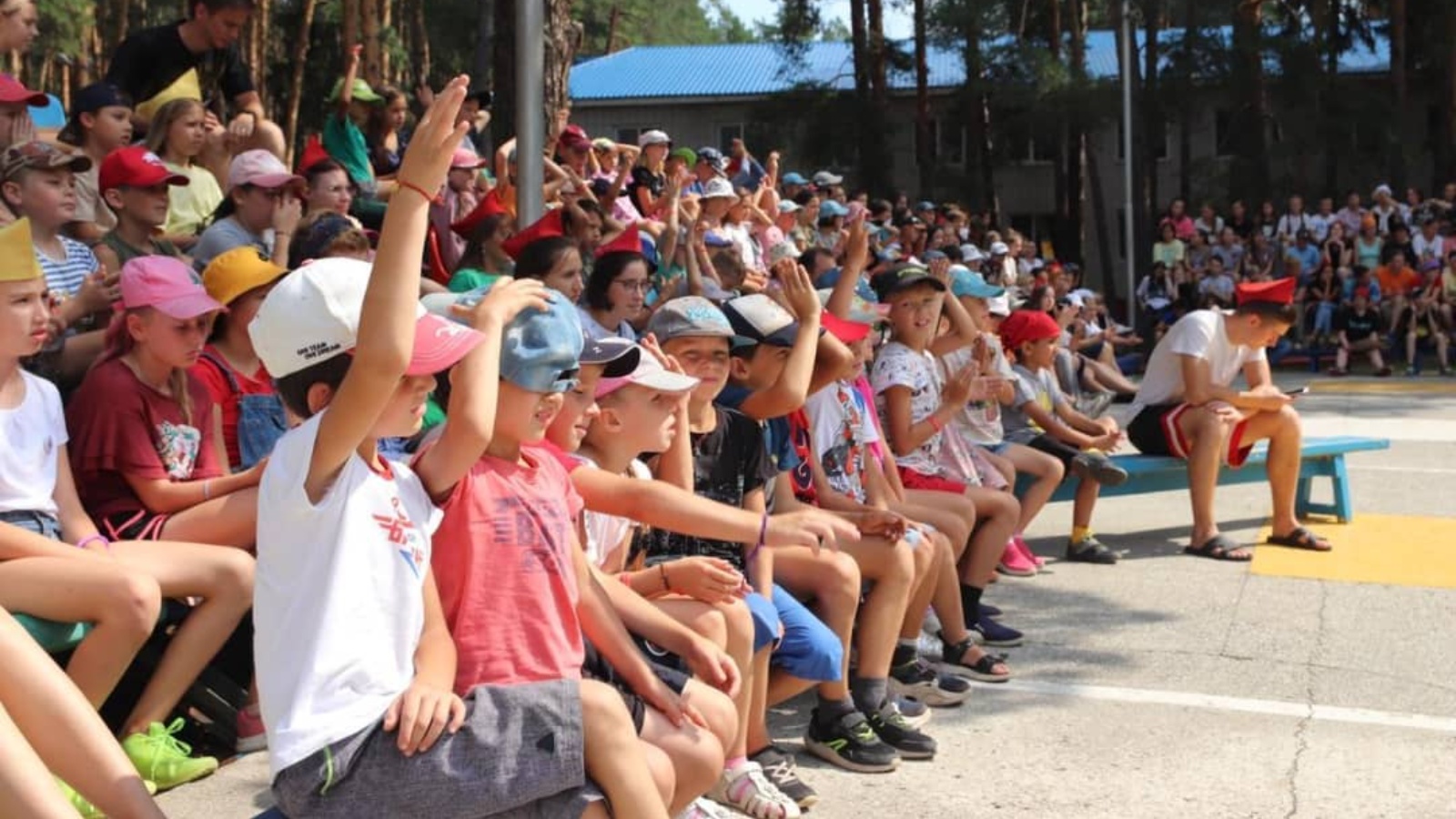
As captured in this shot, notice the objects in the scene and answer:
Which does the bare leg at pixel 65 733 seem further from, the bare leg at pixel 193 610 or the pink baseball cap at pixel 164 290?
the pink baseball cap at pixel 164 290

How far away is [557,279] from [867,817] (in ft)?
8.88

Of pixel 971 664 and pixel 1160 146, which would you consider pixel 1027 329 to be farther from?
pixel 1160 146

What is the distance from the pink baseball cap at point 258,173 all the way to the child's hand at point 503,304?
3.56 meters

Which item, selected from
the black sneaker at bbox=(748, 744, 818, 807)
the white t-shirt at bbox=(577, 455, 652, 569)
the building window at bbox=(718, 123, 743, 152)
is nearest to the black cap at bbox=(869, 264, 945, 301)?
the black sneaker at bbox=(748, 744, 818, 807)

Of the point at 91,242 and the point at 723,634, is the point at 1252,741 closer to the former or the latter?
the point at 723,634

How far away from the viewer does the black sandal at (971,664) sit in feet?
20.5

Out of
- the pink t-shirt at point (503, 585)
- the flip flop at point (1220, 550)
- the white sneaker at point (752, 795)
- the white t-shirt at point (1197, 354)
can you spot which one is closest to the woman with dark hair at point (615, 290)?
the white sneaker at point (752, 795)

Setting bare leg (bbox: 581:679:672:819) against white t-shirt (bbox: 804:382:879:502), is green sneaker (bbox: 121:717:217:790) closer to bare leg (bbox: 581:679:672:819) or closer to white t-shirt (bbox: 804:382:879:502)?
bare leg (bbox: 581:679:672:819)

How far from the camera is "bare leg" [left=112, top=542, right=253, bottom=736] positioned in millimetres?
4488

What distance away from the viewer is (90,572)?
416cm

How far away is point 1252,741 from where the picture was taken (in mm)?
5453

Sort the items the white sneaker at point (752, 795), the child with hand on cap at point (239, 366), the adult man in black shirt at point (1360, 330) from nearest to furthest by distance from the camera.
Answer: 1. the white sneaker at point (752, 795)
2. the child with hand on cap at point (239, 366)
3. the adult man in black shirt at point (1360, 330)

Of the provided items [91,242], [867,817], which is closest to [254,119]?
[91,242]

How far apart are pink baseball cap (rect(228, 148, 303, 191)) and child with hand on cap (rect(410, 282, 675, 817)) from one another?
3609 millimetres
